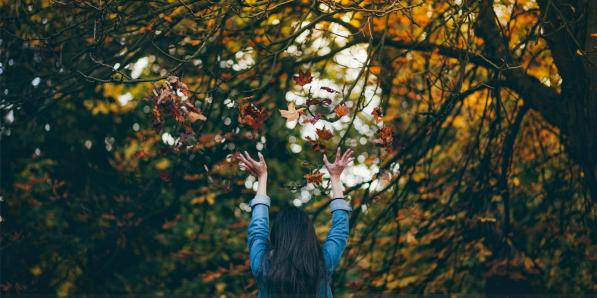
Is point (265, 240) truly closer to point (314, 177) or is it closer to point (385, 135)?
point (314, 177)

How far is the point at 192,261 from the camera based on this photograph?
34.7 ft

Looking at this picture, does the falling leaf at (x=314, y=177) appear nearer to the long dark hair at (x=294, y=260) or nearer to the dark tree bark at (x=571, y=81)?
the long dark hair at (x=294, y=260)

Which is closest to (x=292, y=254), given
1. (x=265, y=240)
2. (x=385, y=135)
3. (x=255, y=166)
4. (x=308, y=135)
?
(x=265, y=240)

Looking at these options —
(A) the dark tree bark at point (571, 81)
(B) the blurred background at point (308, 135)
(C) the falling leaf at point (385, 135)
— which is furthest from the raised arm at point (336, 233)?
(A) the dark tree bark at point (571, 81)

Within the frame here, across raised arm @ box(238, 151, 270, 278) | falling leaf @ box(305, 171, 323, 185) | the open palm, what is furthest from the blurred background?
raised arm @ box(238, 151, 270, 278)

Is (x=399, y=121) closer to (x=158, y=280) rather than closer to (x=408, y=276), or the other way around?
(x=408, y=276)

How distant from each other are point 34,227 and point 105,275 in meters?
1.55

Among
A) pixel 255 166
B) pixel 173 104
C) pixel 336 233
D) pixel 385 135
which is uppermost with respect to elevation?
pixel 173 104

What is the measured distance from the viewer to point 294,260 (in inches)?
119

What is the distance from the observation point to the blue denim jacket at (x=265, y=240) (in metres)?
3.10

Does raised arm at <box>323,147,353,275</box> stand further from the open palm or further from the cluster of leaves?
the cluster of leaves

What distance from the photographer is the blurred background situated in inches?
208

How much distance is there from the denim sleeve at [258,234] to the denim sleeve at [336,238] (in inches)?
11.3

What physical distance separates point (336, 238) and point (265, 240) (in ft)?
1.09
